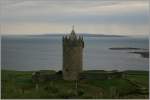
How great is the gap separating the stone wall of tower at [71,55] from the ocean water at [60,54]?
0.12ft

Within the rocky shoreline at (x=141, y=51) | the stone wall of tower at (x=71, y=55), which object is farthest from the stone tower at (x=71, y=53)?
the rocky shoreline at (x=141, y=51)

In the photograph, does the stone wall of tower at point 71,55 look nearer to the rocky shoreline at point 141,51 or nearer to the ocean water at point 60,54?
the ocean water at point 60,54

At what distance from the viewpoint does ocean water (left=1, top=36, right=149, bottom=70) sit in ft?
5.97

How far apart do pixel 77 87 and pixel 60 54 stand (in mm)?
270

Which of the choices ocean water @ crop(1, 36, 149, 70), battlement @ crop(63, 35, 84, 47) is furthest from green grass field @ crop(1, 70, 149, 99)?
battlement @ crop(63, 35, 84, 47)

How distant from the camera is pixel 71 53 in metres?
1.86

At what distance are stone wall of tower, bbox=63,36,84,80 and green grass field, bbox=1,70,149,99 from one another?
0.07 m

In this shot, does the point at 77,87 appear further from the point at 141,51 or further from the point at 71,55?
the point at 141,51

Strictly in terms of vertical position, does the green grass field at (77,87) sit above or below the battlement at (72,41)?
below

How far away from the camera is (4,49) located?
1863 millimetres

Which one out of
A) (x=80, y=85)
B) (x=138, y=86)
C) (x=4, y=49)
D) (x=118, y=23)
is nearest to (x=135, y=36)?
(x=118, y=23)

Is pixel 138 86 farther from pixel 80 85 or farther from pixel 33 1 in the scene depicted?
pixel 33 1

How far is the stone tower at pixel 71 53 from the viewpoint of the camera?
1854 millimetres

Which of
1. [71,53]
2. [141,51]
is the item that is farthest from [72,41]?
[141,51]
